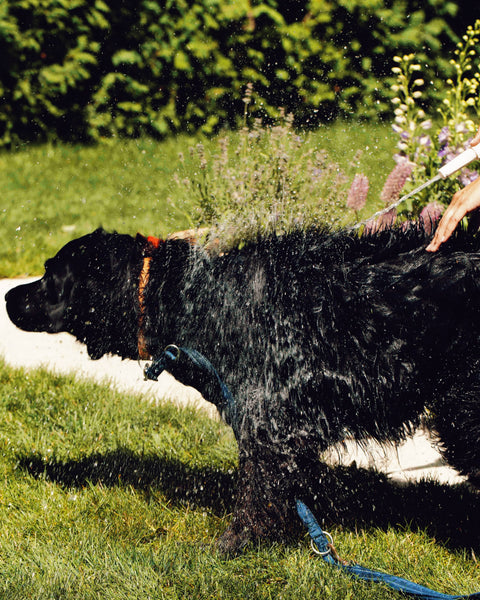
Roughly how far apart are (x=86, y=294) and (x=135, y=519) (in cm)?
85

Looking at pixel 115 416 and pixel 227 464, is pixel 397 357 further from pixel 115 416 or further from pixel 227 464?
pixel 115 416

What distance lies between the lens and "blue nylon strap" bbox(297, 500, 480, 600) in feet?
5.89

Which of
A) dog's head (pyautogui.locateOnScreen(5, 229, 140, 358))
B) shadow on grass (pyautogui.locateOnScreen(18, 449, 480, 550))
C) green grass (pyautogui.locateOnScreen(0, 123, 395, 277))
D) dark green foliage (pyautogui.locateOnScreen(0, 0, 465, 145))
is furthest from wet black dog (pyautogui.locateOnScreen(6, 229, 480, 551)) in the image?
dark green foliage (pyautogui.locateOnScreen(0, 0, 465, 145))

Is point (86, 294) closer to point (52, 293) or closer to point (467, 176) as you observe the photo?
point (52, 293)

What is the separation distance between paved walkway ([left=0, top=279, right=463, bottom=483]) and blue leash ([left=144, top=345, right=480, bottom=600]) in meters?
0.71

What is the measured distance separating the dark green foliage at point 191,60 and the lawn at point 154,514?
432cm

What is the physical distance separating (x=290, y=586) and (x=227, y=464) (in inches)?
33.8

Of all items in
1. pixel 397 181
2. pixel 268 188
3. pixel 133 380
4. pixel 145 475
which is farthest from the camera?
pixel 268 188

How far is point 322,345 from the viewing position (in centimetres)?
205

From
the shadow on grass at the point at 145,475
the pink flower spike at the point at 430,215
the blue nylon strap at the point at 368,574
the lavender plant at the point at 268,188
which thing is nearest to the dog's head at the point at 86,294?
the shadow on grass at the point at 145,475

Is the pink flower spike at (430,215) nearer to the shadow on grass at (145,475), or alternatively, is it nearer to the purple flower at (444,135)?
the purple flower at (444,135)

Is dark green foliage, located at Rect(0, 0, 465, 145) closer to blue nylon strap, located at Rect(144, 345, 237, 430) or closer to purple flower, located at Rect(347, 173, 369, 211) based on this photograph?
Result: purple flower, located at Rect(347, 173, 369, 211)

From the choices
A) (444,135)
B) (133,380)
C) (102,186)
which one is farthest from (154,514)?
(102,186)

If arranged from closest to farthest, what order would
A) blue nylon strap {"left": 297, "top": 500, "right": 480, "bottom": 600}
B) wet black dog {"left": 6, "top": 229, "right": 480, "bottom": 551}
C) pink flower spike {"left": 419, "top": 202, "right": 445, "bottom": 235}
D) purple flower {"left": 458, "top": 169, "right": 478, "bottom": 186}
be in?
blue nylon strap {"left": 297, "top": 500, "right": 480, "bottom": 600}, wet black dog {"left": 6, "top": 229, "right": 480, "bottom": 551}, pink flower spike {"left": 419, "top": 202, "right": 445, "bottom": 235}, purple flower {"left": 458, "top": 169, "right": 478, "bottom": 186}
